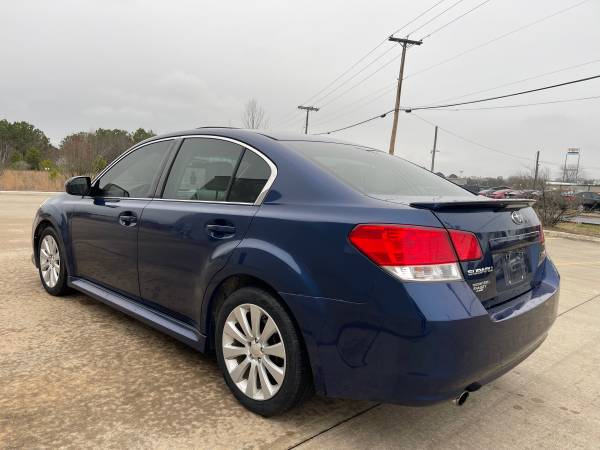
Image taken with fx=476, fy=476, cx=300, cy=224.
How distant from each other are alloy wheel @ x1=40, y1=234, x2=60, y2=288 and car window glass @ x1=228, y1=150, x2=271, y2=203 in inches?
96.3

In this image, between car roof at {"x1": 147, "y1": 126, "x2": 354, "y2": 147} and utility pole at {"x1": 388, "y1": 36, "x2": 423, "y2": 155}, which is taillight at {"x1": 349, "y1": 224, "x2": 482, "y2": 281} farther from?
utility pole at {"x1": 388, "y1": 36, "x2": 423, "y2": 155}

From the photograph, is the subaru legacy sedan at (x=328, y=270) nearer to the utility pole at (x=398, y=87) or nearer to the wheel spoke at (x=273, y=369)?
the wheel spoke at (x=273, y=369)

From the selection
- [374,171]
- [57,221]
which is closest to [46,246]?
[57,221]

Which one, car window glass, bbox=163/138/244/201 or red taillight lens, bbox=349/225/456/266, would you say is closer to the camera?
red taillight lens, bbox=349/225/456/266

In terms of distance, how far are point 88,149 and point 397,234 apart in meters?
32.8

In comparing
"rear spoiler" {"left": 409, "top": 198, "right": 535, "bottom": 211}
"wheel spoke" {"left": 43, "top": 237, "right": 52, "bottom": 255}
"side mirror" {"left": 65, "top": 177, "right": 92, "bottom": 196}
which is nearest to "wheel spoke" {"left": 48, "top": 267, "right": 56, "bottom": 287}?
"wheel spoke" {"left": 43, "top": 237, "right": 52, "bottom": 255}

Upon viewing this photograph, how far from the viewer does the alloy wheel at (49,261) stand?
4367 millimetres

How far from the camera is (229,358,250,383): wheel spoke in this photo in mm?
2509

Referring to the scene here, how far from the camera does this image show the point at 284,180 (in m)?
2.53

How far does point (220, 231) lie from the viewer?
2.65m

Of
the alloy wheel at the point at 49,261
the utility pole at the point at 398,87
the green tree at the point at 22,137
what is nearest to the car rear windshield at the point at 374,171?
the alloy wheel at the point at 49,261

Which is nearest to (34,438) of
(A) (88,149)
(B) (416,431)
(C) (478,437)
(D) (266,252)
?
(D) (266,252)

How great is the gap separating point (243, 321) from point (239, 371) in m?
0.28

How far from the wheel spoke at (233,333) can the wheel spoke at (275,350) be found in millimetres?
157
